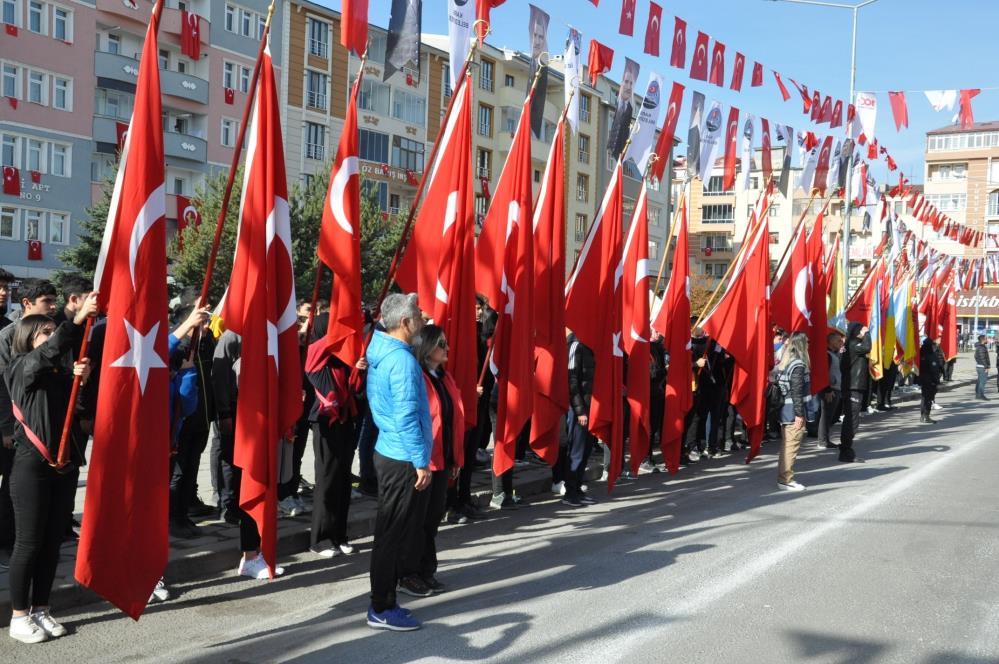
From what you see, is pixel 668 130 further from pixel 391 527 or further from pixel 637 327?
pixel 391 527

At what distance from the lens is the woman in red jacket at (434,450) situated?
18.1ft

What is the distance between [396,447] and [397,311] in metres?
0.75

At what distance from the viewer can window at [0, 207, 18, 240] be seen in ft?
105

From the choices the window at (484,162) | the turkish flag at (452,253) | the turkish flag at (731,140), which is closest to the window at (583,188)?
the window at (484,162)

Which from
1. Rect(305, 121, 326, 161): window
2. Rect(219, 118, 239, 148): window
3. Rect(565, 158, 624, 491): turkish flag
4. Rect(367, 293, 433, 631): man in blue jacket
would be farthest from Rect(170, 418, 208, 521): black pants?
Rect(305, 121, 326, 161): window

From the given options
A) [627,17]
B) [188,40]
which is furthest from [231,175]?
[627,17]

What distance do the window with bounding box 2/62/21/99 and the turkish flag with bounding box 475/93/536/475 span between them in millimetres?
28297

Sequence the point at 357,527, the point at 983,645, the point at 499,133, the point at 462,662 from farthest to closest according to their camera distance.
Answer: the point at 499,133
the point at 357,527
the point at 983,645
the point at 462,662

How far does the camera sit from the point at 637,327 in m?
10.4

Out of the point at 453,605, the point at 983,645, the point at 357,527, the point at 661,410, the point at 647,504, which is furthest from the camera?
the point at 661,410

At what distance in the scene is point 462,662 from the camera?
4789mm

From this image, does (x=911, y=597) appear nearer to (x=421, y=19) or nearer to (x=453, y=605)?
(x=453, y=605)

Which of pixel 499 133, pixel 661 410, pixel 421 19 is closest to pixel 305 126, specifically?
pixel 499 133

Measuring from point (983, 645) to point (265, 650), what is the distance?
3.79 meters
